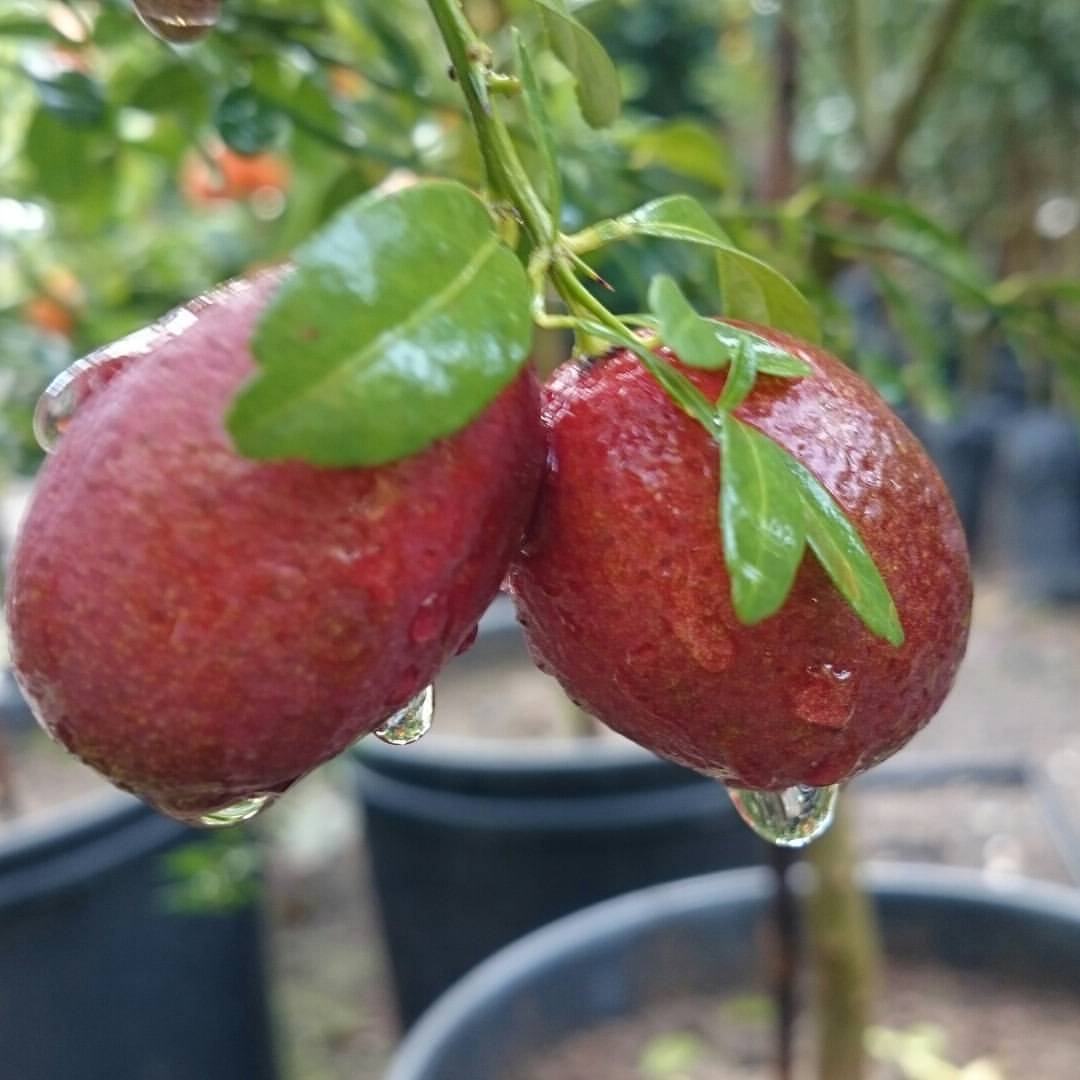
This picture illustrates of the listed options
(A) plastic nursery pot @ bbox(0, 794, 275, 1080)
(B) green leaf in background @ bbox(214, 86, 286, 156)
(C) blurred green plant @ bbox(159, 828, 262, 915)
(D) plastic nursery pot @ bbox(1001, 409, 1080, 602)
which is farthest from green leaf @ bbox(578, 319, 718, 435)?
(D) plastic nursery pot @ bbox(1001, 409, 1080, 602)

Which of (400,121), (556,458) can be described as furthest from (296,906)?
(556,458)

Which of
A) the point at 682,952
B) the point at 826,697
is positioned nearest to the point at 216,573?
the point at 826,697

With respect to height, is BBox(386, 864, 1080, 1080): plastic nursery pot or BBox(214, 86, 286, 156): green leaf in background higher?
BBox(214, 86, 286, 156): green leaf in background

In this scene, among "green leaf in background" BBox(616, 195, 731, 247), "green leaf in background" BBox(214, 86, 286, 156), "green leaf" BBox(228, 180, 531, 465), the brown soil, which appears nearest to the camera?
"green leaf" BBox(228, 180, 531, 465)

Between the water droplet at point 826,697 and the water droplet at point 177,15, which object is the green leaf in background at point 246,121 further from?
the water droplet at point 826,697

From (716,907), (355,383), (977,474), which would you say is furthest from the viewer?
(977,474)

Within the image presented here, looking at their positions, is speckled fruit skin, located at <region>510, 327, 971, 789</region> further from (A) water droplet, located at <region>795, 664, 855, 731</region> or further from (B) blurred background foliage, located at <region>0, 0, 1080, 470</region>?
(B) blurred background foliage, located at <region>0, 0, 1080, 470</region>

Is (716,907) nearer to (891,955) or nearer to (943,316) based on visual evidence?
(891,955)

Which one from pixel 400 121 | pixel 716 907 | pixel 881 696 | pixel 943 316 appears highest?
pixel 943 316

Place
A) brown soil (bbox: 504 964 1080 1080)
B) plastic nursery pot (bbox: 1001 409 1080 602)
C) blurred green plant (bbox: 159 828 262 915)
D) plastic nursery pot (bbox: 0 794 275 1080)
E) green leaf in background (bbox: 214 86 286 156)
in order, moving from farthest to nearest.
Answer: plastic nursery pot (bbox: 1001 409 1080 602)
plastic nursery pot (bbox: 0 794 275 1080)
blurred green plant (bbox: 159 828 262 915)
brown soil (bbox: 504 964 1080 1080)
green leaf in background (bbox: 214 86 286 156)
